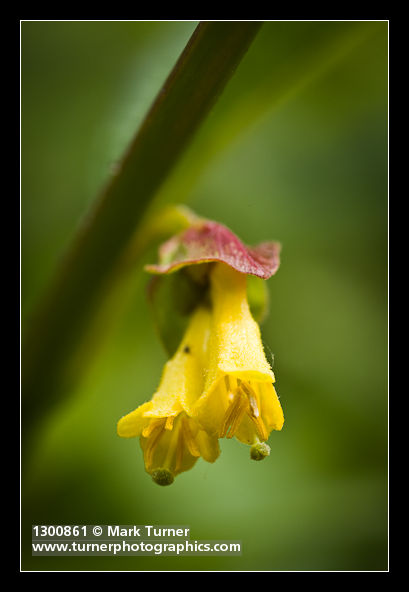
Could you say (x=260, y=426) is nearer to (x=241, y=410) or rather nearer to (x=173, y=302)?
(x=241, y=410)

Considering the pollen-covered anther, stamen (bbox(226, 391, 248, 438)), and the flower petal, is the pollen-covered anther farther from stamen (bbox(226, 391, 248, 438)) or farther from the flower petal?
the flower petal

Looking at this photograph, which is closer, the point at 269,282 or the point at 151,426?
the point at 151,426

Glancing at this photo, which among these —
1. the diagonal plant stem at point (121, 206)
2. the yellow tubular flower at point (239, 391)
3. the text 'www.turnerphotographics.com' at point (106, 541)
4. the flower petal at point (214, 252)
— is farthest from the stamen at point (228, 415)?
the text 'www.turnerphotographics.com' at point (106, 541)

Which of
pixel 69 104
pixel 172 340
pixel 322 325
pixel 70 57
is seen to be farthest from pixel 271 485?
pixel 70 57

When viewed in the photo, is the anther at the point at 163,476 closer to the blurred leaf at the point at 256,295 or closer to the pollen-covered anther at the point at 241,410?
the pollen-covered anther at the point at 241,410

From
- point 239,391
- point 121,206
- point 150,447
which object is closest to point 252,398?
point 239,391

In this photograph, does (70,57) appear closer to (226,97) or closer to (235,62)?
(226,97)

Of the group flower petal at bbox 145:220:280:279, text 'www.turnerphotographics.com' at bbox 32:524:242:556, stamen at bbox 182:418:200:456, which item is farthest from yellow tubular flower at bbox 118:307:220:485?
text 'www.turnerphotographics.com' at bbox 32:524:242:556
